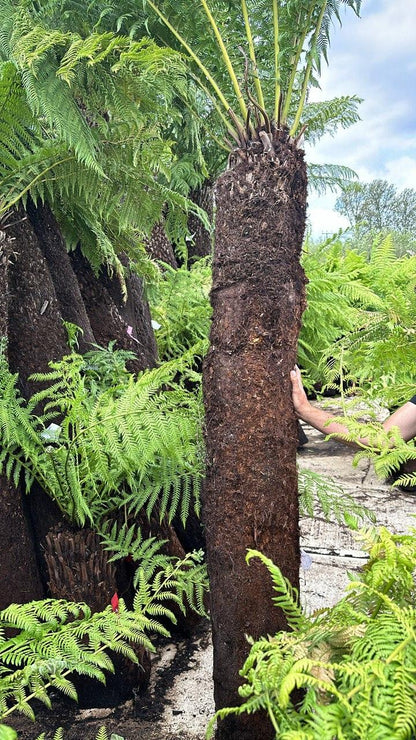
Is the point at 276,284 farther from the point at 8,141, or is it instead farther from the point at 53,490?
the point at 8,141

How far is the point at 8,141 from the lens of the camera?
96.9 inches

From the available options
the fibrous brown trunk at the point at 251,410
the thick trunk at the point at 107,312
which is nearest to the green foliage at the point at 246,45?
the fibrous brown trunk at the point at 251,410

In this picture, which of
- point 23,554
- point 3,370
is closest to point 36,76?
point 3,370

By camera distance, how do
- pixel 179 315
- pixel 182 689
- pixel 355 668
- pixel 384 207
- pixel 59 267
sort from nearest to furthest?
pixel 355 668
pixel 182 689
pixel 59 267
pixel 179 315
pixel 384 207

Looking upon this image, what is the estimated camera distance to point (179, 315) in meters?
4.43

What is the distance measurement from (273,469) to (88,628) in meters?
0.69

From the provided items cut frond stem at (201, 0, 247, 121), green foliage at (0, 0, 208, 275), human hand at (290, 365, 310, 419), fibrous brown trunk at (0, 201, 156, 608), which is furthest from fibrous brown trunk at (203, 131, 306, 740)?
fibrous brown trunk at (0, 201, 156, 608)

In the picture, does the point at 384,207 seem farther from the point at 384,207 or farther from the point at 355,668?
the point at 355,668

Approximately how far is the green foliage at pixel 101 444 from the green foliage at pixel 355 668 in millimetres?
947

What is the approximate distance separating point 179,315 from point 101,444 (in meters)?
2.27

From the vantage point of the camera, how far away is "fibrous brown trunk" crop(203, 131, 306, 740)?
182 centimetres

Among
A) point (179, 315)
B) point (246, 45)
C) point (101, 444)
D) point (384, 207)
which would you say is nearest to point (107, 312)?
point (179, 315)

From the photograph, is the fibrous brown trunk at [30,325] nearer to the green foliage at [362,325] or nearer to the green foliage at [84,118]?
the green foliage at [84,118]

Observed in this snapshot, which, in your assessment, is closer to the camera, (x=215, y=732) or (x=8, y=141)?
(x=215, y=732)
